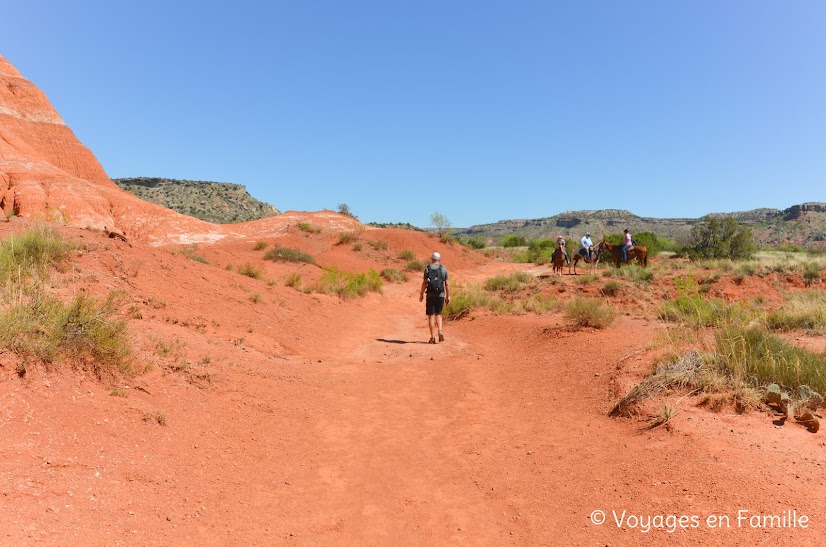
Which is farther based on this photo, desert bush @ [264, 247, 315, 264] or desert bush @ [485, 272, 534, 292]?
desert bush @ [264, 247, 315, 264]

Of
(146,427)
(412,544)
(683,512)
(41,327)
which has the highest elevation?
(41,327)

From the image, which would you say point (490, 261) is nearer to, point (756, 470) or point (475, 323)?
point (475, 323)

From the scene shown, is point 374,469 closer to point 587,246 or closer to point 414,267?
point 587,246

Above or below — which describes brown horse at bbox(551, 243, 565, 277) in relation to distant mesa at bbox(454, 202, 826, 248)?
below

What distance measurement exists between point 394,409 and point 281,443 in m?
1.89

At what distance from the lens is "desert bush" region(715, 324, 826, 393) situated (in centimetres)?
511

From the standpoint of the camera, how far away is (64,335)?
491cm

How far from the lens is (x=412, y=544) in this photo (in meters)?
3.55

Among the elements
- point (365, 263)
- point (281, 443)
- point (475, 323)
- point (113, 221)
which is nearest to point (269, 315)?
point (475, 323)

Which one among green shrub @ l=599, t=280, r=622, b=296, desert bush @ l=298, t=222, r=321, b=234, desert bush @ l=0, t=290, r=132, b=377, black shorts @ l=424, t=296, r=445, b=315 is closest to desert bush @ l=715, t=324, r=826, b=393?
black shorts @ l=424, t=296, r=445, b=315

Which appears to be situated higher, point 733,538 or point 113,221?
point 113,221

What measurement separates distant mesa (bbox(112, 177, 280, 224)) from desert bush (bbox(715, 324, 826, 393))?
61.0m

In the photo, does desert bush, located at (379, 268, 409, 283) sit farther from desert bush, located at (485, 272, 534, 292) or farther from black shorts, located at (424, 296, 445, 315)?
black shorts, located at (424, 296, 445, 315)

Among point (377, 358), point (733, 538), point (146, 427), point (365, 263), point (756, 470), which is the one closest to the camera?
point (733, 538)
